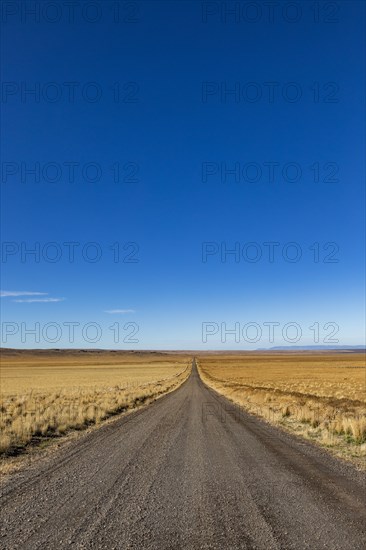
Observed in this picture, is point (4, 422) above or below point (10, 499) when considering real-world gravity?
below

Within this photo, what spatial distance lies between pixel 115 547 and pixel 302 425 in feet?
43.0

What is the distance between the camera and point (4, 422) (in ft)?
53.2

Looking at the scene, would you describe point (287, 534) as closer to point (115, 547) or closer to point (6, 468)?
point (115, 547)

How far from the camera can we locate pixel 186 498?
23.3 feet

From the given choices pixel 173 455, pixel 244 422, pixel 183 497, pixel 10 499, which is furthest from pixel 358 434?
pixel 10 499

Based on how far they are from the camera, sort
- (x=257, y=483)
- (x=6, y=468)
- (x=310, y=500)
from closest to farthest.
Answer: (x=310, y=500)
(x=257, y=483)
(x=6, y=468)

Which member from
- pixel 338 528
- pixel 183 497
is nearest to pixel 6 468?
pixel 183 497

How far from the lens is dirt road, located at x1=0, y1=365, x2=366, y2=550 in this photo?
5.36 metres

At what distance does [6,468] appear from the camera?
947 centimetres

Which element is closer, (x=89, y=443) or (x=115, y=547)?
(x=115, y=547)

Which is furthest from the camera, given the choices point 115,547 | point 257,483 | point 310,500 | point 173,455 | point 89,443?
point 89,443

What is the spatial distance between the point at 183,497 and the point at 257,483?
66.1 inches

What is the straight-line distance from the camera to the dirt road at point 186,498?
536 centimetres

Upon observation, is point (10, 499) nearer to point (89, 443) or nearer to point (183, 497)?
point (183, 497)
